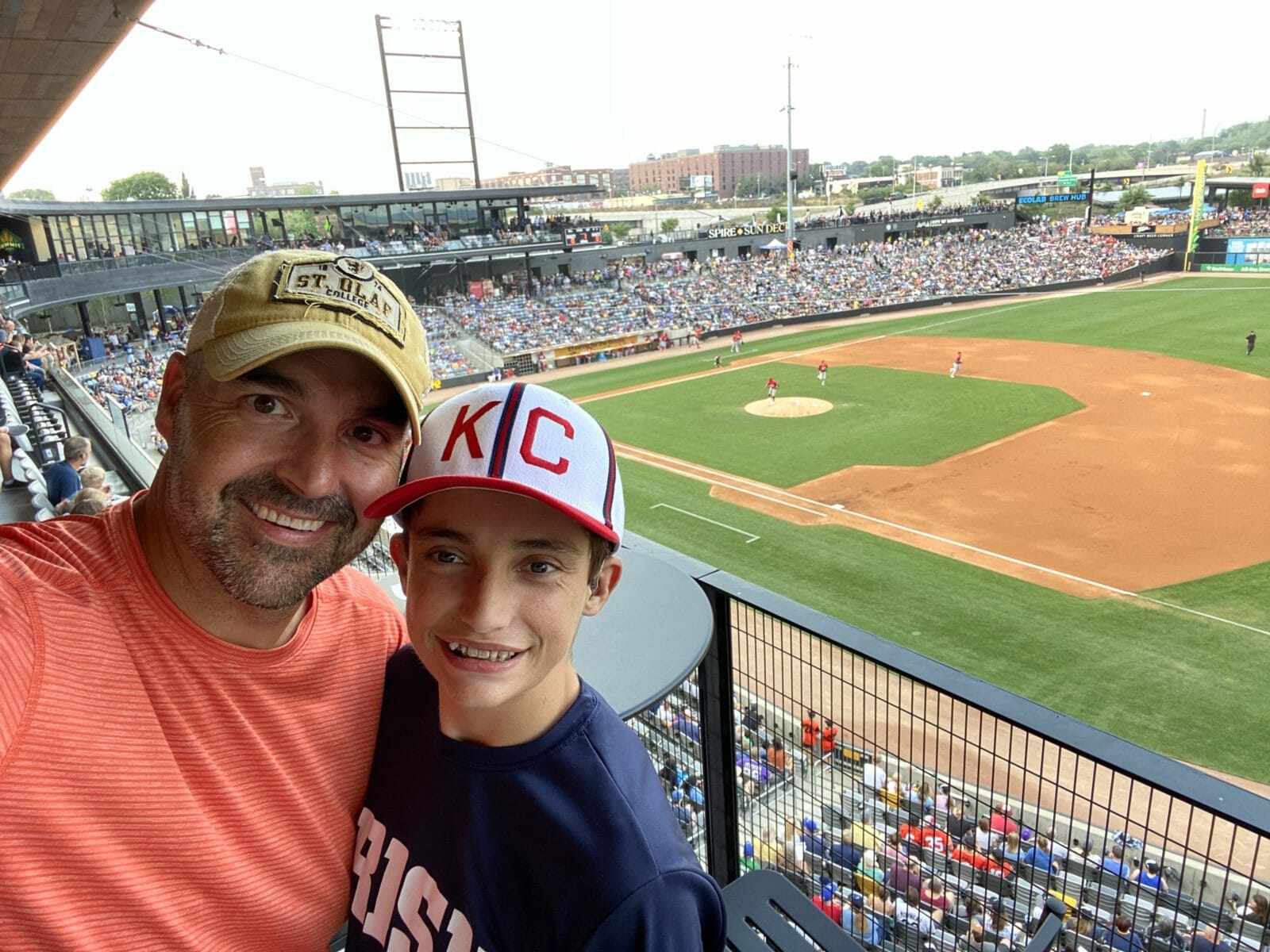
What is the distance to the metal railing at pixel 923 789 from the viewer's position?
1750 mm

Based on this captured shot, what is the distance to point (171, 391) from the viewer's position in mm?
1532

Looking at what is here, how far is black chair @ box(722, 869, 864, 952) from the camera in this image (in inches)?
67.0

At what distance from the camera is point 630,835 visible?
3.99 ft

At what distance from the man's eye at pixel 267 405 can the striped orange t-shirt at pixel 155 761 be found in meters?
0.32

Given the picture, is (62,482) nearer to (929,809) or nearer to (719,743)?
(719,743)

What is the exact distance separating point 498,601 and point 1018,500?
17160 millimetres

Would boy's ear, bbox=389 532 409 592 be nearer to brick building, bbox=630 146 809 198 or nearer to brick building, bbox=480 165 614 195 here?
brick building, bbox=480 165 614 195

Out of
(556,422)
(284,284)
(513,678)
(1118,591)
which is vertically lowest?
(1118,591)

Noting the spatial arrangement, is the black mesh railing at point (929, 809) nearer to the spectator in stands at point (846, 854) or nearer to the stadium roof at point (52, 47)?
the spectator in stands at point (846, 854)

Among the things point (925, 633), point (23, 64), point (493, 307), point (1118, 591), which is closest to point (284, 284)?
point (23, 64)

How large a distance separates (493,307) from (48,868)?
3894 centimetres

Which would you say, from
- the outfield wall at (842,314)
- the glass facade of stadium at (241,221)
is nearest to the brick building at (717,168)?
the outfield wall at (842,314)

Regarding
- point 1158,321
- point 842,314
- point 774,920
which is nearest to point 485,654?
point 774,920

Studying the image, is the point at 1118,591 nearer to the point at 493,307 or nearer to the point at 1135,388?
the point at 1135,388
